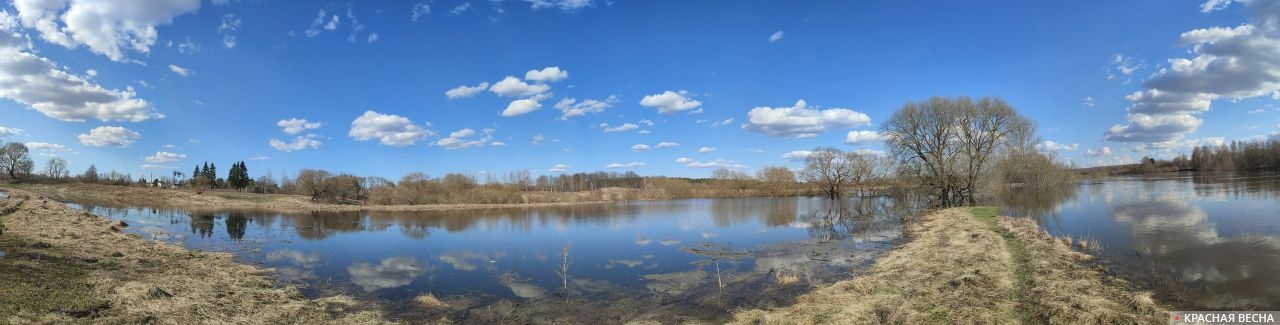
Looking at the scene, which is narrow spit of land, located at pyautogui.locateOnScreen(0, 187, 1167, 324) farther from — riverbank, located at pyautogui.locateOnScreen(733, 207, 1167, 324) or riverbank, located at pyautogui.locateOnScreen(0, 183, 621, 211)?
riverbank, located at pyautogui.locateOnScreen(0, 183, 621, 211)

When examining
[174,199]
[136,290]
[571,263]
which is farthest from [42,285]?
[174,199]

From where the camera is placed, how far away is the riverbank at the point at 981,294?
25.4 feet

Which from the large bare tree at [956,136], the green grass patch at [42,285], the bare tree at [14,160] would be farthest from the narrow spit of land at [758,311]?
the bare tree at [14,160]

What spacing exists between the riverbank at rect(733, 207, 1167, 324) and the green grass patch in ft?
35.9

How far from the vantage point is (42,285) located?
9.24m

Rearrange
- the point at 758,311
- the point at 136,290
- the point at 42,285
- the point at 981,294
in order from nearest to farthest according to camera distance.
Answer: the point at 981,294 → the point at 42,285 → the point at 758,311 → the point at 136,290

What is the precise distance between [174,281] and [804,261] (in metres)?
15.9

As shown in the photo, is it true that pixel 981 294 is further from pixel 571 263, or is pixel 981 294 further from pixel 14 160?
pixel 14 160

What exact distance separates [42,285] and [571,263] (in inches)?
456

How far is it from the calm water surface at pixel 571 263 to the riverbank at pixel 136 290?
115cm

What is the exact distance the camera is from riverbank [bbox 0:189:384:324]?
323 inches

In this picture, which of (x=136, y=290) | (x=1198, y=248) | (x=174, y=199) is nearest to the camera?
(x=136, y=290)

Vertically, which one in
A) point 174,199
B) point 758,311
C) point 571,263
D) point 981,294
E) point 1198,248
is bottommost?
point 571,263

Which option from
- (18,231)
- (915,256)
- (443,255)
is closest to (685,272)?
(915,256)
